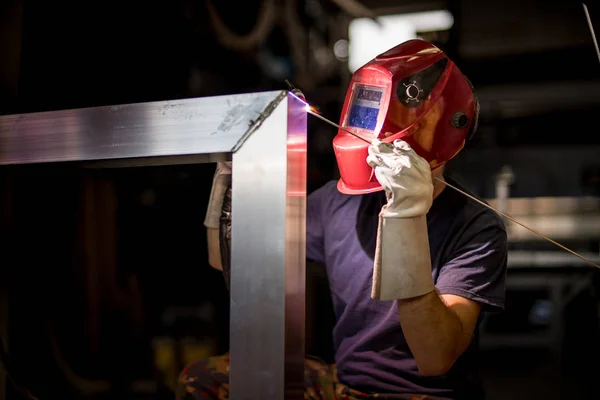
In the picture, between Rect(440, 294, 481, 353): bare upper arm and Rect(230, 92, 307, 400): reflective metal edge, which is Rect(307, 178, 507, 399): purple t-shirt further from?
Rect(230, 92, 307, 400): reflective metal edge

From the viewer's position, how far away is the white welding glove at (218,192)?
101cm

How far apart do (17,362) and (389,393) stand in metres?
0.97

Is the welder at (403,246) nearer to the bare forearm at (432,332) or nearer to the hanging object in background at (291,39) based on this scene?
the bare forearm at (432,332)

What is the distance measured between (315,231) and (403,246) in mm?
541

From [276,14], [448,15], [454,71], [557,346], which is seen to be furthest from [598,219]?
[454,71]

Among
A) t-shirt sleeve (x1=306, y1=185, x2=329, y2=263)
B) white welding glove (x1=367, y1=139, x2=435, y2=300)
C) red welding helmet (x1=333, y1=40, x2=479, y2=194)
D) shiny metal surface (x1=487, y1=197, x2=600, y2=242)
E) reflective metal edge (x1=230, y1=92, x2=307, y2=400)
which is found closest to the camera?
reflective metal edge (x1=230, y1=92, x2=307, y2=400)

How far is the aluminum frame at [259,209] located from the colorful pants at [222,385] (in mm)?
423

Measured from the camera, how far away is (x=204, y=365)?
52.1 inches

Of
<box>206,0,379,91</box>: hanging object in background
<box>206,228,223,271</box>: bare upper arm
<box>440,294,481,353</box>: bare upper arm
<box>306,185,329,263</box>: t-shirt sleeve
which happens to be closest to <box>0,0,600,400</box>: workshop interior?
<box>206,0,379,91</box>: hanging object in background

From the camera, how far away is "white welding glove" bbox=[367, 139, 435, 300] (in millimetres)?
973

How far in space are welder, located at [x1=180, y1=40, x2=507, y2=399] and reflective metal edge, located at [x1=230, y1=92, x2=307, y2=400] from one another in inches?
7.8

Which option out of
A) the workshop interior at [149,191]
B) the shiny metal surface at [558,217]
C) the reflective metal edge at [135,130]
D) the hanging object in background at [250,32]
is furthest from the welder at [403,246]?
the shiny metal surface at [558,217]

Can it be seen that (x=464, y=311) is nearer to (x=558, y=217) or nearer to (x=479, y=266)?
(x=479, y=266)

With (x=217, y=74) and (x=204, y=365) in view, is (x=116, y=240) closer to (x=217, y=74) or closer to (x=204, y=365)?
(x=217, y=74)
